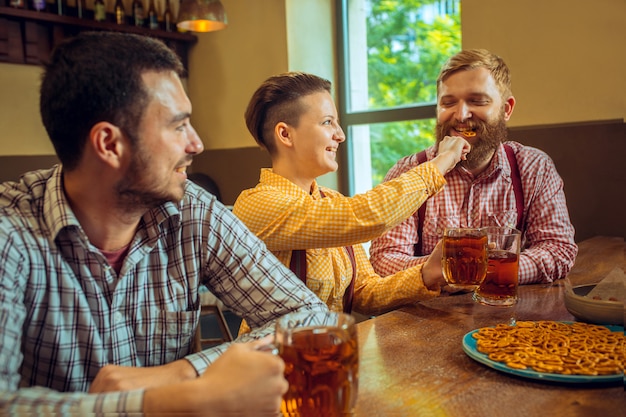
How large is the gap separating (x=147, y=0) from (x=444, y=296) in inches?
151

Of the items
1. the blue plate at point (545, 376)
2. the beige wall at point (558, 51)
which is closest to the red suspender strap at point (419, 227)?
the blue plate at point (545, 376)

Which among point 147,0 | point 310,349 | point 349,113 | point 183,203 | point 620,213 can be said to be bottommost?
point 620,213

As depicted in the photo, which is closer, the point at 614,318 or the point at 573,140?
the point at 614,318

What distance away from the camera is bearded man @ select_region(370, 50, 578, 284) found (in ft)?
6.46

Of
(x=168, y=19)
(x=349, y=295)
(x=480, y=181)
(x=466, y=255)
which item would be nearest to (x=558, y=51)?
(x=480, y=181)

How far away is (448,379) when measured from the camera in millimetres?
910

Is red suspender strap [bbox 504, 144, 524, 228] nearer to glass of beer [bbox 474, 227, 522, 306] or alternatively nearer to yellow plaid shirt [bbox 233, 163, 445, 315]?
yellow plaid shirt [bbox 233, 163, 445, 315]

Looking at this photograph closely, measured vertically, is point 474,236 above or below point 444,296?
above

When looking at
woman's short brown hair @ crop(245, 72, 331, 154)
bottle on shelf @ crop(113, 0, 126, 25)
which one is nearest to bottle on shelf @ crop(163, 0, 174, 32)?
bottle on shelf @ crop(113, 0, 126, 25)

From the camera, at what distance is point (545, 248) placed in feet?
5.93

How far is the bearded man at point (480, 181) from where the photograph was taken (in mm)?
1968

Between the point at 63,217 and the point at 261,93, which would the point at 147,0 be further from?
the point at 63,217

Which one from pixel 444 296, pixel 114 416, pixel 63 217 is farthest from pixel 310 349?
pixel 444 296

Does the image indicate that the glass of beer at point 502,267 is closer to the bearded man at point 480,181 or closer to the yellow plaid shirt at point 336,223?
the yellow plaid shirt at point 336,223
